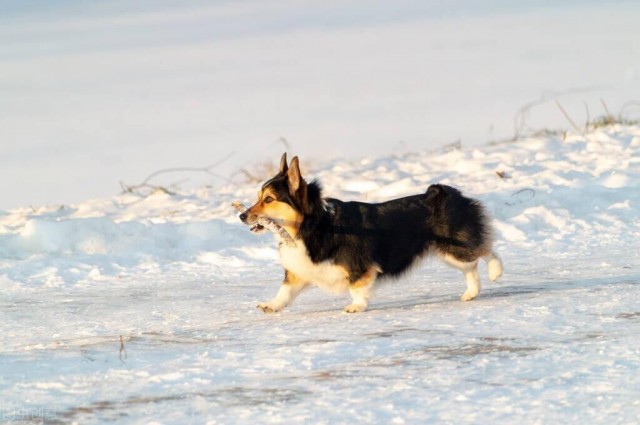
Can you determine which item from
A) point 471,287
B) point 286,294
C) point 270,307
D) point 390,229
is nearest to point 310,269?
point 286,294

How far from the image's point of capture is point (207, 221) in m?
9.71

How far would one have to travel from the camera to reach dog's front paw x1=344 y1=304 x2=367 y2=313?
21.8 feet

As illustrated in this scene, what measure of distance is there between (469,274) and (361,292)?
0.77 m

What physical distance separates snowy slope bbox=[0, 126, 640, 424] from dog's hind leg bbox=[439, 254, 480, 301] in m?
0.08

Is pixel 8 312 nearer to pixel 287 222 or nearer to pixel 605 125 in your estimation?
pixel 287 222

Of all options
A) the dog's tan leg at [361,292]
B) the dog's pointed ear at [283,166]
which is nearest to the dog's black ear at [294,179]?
the dog's pointed ear at [283,166]

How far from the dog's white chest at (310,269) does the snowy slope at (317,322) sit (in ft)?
0.63

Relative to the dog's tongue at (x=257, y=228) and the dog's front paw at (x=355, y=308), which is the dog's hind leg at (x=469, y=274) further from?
the dog's tongue at (x=257, y=228)

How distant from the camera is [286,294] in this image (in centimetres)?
677

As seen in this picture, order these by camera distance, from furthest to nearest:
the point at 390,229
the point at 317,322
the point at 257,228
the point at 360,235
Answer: the point at 390,229 → the point at 360,235 → the point at 257,228 → the point at 317,322

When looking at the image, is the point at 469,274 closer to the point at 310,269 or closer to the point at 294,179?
the point at 310,269

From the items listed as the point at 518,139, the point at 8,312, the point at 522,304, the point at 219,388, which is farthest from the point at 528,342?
the point at 518,139

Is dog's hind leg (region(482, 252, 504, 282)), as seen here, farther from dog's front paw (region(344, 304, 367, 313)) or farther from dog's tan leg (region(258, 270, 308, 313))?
dog's tan leg (region(258, 270, 308, 313))

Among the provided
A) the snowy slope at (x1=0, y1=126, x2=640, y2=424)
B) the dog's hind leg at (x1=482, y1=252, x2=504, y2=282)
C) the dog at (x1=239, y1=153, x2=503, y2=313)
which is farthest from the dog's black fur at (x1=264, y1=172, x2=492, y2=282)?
the snowy slope at (x1=0, y1=126, x2=640, y2=424)
